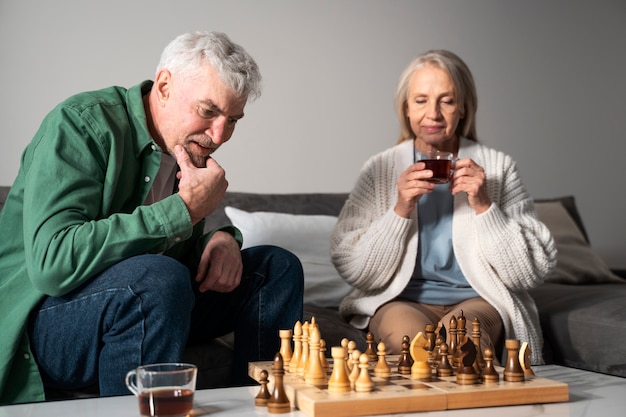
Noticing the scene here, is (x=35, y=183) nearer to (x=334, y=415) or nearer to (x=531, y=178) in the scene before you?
(x=334, y=415)

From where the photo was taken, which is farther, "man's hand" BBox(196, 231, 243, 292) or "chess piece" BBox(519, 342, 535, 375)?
"man's hand" BBox(196, 231, 243, 292)

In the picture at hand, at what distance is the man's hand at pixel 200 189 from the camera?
171 cm

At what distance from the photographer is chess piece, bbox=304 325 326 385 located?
1.40 m

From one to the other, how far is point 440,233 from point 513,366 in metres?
1.06

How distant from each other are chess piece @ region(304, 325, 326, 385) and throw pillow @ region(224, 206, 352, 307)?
4.16ft

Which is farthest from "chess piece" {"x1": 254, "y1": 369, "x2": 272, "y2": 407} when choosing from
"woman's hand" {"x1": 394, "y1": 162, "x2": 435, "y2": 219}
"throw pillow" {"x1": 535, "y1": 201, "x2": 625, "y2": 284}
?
"throw pillow" {"x1": 535, "y1": 201, "x2": 625, "y2": 284}

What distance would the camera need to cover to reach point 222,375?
82.3 inches

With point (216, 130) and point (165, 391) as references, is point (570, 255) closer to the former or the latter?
point (216, 130)

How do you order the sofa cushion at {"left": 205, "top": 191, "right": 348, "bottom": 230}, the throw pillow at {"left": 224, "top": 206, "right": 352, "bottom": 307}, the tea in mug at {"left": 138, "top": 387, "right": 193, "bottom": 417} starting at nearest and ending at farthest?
the tea in mug at {"left": 138, "top": 387, "right": 193, "bottom": 417}, the throw pillow at {"left": 224, "top": 206, "right": 352, "bottom": 307}, the sofa cushion at {"left": 205, "top": 191, "right": 348, "bottom": 230}

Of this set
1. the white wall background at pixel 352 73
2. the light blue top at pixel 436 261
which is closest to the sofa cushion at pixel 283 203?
the white wall background at pixel 352 73

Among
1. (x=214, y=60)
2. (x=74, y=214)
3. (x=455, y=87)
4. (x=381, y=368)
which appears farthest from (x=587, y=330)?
(x=74, y=214)

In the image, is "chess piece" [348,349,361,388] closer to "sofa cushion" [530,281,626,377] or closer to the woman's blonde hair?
"sofa cushion" [530,281,626,377]

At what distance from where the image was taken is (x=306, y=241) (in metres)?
2.87

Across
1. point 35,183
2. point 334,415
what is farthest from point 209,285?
point 334,415
